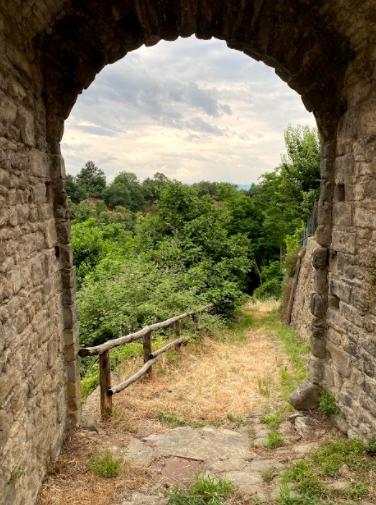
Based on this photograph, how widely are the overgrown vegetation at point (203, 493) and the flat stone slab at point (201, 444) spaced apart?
0.62 metres

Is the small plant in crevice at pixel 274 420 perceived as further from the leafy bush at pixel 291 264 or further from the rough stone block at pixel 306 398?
the leafy bush at pixel 291 264

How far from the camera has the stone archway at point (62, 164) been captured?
302 cm

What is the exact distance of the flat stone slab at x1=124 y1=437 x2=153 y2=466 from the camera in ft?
12.9

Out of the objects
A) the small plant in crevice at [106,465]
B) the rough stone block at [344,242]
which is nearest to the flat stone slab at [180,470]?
the small plant in crevice at [106,465]

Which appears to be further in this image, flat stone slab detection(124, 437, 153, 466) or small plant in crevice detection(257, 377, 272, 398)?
small plant in crevice detection(257, 377, 272, 398)

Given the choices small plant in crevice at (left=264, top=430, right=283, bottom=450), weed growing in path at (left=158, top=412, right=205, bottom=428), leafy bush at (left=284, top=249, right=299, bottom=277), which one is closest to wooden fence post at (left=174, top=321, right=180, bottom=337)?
weed growing in path at (left=158, top=412, right=205, bottom=428)

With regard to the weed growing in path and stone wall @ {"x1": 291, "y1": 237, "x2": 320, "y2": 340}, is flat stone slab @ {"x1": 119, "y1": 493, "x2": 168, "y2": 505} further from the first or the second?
stone wall @ {"x1": 291, "y1": 237, "x2": 320, "y2": 340}

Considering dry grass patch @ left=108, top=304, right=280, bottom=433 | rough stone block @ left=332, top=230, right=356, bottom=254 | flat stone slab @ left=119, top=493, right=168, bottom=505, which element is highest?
rough stone block @ left=332, top=230, right=356, bottom=254

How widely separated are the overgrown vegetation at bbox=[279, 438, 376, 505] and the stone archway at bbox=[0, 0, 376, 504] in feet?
0.99

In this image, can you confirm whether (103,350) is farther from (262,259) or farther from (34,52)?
(262,259)

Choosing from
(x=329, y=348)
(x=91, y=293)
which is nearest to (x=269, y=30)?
(x=329, y=348)

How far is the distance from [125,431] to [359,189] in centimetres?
373

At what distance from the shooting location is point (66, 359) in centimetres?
429

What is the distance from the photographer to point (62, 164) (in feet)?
13.7
